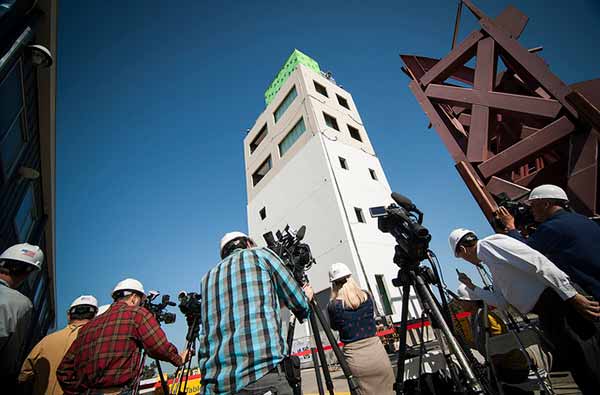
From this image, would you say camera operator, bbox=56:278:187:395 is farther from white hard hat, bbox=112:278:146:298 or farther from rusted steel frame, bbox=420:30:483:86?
rusted steel frame, bbox=420:30:483:86

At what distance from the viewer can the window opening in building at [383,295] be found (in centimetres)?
1020

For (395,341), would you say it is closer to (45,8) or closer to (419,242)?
(419,242)

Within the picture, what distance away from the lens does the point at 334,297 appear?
3049mm

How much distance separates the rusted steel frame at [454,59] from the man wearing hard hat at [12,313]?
19.4 ft

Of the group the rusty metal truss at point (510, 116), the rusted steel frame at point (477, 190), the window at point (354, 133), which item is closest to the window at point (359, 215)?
the window at point (354, 133)

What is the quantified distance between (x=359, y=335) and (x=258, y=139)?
750 inches

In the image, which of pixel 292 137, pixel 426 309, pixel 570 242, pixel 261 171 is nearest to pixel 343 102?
pixel 292 137

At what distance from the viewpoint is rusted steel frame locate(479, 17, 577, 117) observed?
2.77m

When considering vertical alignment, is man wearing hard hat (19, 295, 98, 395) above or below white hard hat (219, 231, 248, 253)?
below

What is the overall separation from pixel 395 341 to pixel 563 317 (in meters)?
6.93

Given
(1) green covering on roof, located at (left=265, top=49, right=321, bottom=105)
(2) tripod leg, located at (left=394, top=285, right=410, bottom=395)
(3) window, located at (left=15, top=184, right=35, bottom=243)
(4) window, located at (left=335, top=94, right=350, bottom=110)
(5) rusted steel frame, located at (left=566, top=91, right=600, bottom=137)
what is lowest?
(2) tripod leg, located at (left=394, top=285, right=410, bottom=395)

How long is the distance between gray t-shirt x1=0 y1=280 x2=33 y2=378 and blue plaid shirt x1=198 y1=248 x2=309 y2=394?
65.2 inches

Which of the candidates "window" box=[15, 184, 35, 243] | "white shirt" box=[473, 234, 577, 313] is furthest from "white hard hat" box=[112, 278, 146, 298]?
"window" box=[15, 184, 35, 243]

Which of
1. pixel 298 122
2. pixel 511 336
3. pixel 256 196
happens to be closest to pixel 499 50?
pixel 511 336
